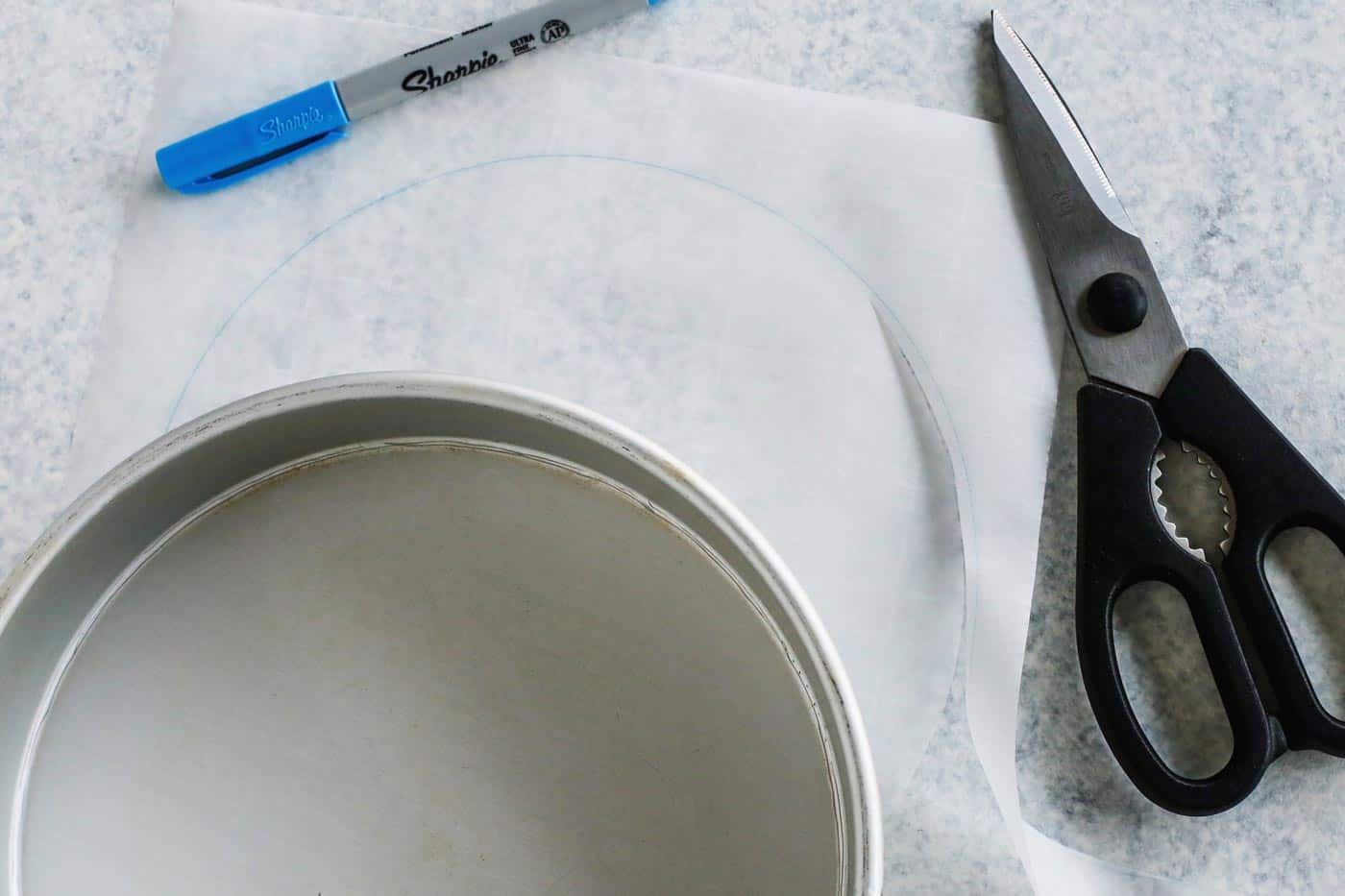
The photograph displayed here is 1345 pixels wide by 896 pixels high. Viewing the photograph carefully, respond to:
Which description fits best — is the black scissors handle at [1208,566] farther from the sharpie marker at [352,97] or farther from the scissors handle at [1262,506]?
the sharpie marker at [352,97]

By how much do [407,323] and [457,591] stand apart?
12 cm

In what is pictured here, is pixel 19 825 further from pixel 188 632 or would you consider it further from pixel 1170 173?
pixel 1170 173

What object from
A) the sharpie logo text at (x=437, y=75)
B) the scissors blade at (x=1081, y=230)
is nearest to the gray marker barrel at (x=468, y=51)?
the sharpie logo text at (x=437, y=75)

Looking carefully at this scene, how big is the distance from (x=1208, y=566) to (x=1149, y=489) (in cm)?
3

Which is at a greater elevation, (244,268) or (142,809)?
(244,268)

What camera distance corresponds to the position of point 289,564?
30 cm

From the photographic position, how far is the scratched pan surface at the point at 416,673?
0.84 feet

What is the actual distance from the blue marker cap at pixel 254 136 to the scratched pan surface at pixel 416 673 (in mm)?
150

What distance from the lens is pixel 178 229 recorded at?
39cm

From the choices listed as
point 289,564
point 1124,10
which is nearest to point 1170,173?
Result: point 1124,10

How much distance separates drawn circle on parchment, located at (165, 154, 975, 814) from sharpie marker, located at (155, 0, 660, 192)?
0.11ft

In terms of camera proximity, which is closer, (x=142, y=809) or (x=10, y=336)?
(x=142, y=809)

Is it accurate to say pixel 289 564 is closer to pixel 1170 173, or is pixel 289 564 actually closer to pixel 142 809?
pixel 142 809

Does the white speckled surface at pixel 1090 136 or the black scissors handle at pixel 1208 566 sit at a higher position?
the white speckled surface at pixel 1090 136
